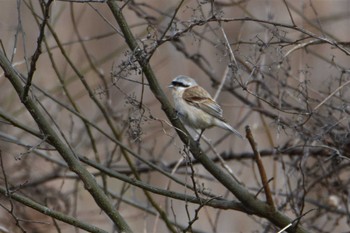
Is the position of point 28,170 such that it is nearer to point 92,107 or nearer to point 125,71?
point 125,71

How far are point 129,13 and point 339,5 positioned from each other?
10.2 ft

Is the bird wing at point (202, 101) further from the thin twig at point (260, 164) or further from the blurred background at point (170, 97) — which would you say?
the thin twig at point (260, 164)

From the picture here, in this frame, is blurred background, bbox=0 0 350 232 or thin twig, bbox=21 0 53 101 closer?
thin twig, bbox=21 0 53 101

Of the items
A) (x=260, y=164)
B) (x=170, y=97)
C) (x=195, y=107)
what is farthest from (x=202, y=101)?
(x=170, y=97)

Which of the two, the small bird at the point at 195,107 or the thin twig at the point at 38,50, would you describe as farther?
the small bird at the point at 195,107

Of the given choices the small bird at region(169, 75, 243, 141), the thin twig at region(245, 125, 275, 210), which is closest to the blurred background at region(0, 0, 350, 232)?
the thin twig at region(245, 125, 275, 210)

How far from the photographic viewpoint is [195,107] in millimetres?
4238

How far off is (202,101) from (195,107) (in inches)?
4.7

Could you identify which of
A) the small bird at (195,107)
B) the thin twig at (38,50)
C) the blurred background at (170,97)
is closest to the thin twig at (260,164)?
the blurred background at (170,97)

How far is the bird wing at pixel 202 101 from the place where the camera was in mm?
4277

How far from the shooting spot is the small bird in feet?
13.7

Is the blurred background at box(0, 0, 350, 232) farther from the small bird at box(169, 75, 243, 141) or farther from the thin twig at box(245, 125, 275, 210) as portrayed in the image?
the small bird at box(169, 75, 243, 141)

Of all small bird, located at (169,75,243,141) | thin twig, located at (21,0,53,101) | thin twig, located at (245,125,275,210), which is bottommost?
thin twig, located at (245,125,275,210)

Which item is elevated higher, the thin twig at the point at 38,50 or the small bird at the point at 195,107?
the small bird at the point at 195,107
